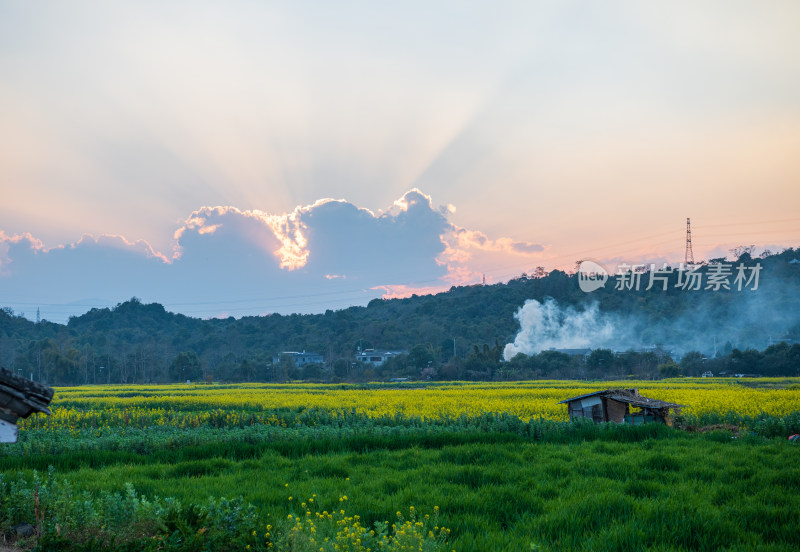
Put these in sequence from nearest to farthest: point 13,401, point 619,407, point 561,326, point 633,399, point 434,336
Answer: point 13,401 → point 633,399 → point 619,407 → point 434,336 → point 561,326

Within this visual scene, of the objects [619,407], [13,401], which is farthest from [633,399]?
[13,401]

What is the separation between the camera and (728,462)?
1083 cm

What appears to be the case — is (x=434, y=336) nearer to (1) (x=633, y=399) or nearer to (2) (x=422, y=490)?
(1) (x=633, y=399)

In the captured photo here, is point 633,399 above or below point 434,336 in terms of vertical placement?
below

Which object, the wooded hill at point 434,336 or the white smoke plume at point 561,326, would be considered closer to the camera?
the wooded hill at point 434,336

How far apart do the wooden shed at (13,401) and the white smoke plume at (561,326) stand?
321ft

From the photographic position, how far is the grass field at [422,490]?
20.7 feet

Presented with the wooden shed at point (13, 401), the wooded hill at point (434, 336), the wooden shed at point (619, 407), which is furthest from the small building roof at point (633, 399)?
the wooded hill at point (434, 336)

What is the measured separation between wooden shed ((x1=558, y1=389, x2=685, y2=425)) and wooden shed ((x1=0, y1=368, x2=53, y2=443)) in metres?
16.2

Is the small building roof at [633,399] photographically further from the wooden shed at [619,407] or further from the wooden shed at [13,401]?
the wooden shed at [13,401]

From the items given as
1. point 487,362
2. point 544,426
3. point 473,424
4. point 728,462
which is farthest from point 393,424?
point 487,362

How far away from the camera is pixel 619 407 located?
18.7m

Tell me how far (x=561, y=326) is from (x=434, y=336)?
2575 cm

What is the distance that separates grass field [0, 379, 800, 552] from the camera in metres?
6.30
